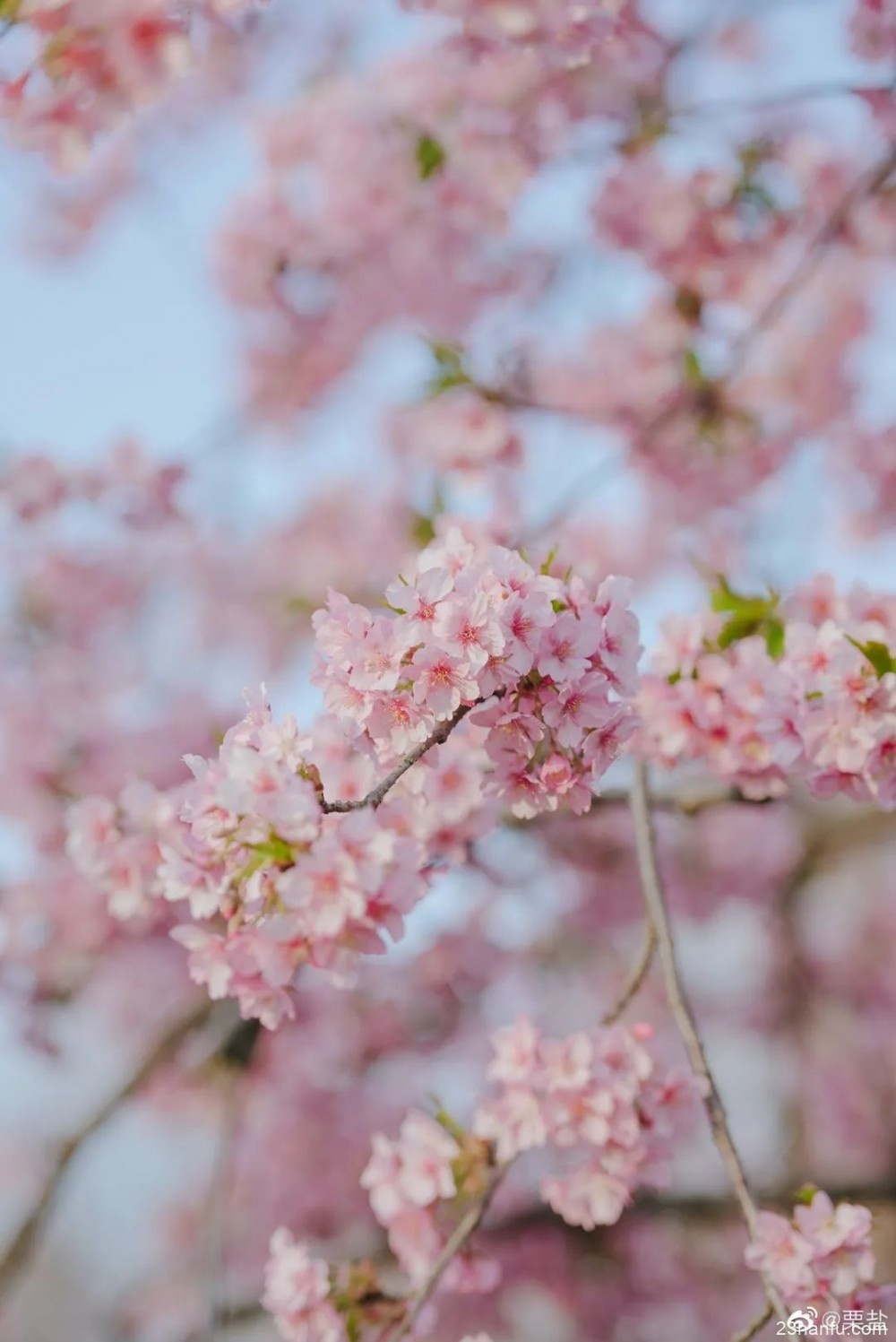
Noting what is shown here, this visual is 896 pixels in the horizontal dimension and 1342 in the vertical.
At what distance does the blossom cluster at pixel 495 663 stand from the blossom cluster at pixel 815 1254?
0.72 m

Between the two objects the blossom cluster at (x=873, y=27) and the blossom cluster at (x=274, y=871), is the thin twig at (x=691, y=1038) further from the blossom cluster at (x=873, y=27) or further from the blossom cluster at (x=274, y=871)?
the blossom cluster at (x=873, y=27)

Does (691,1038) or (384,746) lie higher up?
(384,746)

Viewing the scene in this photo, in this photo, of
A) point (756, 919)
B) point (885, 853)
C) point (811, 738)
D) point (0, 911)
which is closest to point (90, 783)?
point (0, 911)

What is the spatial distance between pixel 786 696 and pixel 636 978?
0.49 m

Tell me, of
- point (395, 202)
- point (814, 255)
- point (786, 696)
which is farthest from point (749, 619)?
point (395, 202)

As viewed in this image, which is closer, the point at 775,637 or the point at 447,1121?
the point at 447,1121

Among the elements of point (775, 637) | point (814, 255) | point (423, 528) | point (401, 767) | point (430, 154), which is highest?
point (430, 154)

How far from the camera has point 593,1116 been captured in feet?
6.09

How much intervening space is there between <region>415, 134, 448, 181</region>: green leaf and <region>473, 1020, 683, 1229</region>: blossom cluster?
282cm

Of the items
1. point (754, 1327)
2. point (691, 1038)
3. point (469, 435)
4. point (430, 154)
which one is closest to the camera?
point (754, 1327)

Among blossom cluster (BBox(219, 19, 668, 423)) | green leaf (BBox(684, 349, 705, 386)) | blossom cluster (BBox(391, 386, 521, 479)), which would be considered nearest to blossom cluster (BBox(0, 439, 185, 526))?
blossom cluster (BBox(391, 386, 521, 479))

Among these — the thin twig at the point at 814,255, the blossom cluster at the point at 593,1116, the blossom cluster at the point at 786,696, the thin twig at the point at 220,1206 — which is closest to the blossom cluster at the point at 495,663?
the blossom cluster at the point at 786,696

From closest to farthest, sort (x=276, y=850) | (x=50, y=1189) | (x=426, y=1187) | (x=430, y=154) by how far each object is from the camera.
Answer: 1. (x=276, y=850)
2. (x=426, y=1187)
3. (x=50, y=1189)
4. (x=430, y=154)

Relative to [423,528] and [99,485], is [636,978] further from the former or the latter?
[99,485]
